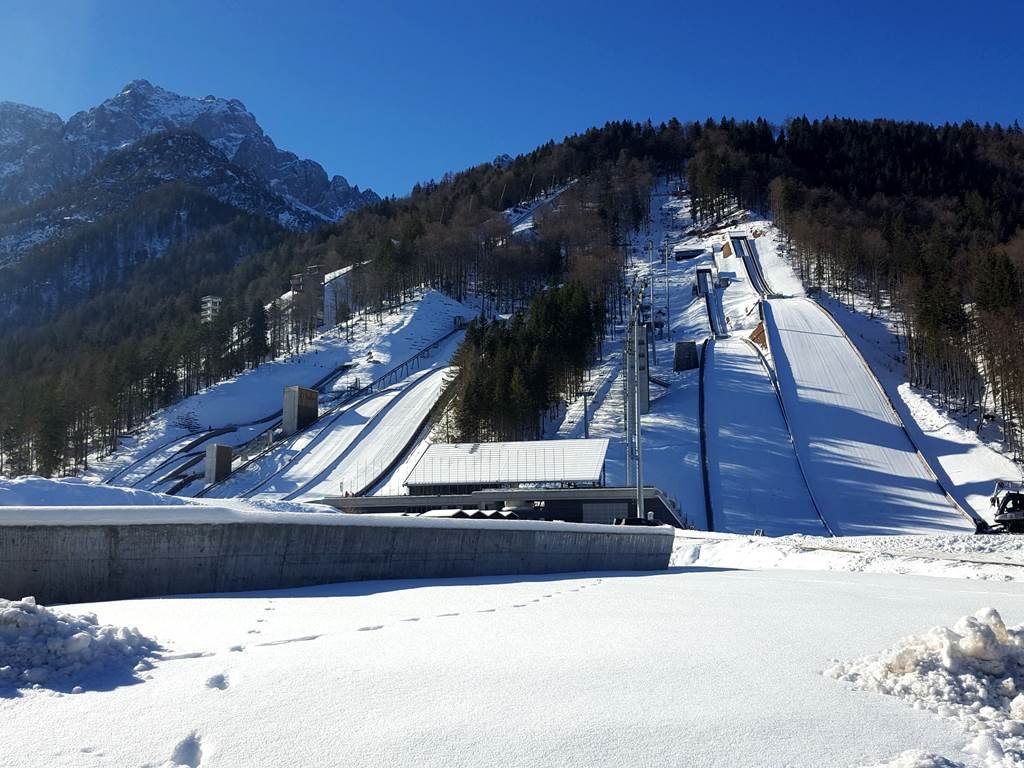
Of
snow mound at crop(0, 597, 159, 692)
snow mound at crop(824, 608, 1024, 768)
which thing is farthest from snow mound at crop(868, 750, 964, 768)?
snow mound at crop(0, 597, 159, 692)

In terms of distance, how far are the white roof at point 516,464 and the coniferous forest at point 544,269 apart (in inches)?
402

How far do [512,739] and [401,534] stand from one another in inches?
319

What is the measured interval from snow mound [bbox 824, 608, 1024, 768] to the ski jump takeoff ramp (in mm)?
32660

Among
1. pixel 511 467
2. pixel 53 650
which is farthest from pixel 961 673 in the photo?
pixel 511 467

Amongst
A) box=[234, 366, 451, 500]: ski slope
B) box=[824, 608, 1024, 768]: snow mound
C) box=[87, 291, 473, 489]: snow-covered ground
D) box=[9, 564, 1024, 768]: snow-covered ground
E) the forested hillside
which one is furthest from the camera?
box=[87, 291, 473, 489]: snow-covered ground

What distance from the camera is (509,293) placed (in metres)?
105

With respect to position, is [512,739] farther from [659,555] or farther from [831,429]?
[831,429]

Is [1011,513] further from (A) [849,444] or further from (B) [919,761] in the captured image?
(B) [919,761]

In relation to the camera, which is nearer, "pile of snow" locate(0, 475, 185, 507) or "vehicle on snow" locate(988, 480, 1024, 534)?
"pile of snow" locate(0, 475, 185, 507)

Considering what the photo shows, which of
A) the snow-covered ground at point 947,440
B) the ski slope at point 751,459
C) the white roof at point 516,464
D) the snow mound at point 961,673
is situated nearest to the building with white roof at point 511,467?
the white roof at point 516,464

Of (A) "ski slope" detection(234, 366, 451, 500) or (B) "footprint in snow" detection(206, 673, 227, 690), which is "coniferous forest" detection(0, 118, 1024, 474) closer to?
(A) "ski slope" detection(234, 366, 451, 500)

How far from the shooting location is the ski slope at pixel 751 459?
37.3 m

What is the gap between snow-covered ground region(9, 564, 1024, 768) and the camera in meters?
3.70

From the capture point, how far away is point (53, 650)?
4883 mm
